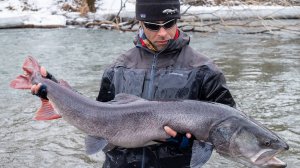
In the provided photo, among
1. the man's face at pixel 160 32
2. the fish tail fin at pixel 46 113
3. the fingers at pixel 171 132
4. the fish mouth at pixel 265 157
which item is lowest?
the fish tail fin at pixel 46 113

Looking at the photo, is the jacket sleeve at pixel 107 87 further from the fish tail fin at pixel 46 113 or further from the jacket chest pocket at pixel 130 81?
the fish tail fin at pixel 46 113

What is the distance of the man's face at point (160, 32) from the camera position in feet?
11.5

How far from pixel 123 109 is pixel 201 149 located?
64cm

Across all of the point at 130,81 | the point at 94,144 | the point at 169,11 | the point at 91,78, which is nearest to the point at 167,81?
the point at 130,81

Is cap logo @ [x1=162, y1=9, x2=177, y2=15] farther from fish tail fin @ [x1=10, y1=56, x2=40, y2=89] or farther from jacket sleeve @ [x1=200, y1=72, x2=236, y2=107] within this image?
fish tail fin @ [x1=10, y1=56, x2=40, y2=89]

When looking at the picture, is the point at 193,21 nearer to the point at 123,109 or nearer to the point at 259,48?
the point at 259,48

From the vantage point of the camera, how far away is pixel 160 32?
3.52m

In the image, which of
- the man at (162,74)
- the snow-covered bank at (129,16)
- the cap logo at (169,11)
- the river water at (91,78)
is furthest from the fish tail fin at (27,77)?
the snow-covered bank at (129,16)

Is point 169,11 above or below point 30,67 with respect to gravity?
above

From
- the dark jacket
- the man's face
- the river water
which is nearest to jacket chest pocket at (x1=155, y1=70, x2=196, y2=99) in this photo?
the dark jacket

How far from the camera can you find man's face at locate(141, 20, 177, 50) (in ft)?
11.5

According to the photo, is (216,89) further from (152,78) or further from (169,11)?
(169,11)

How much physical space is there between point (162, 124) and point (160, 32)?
0.68 m

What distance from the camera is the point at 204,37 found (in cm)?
1662
